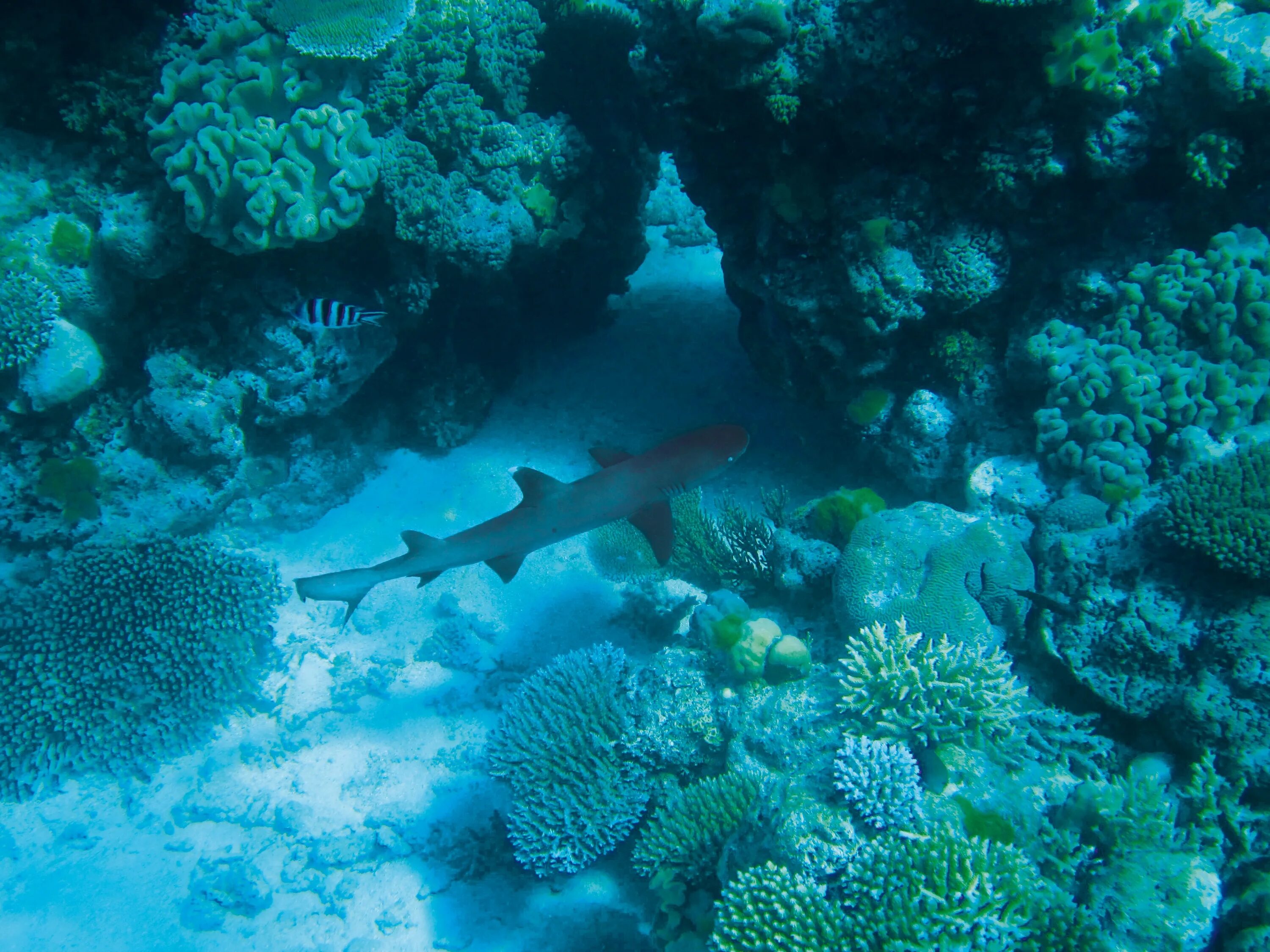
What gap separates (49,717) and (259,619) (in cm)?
191

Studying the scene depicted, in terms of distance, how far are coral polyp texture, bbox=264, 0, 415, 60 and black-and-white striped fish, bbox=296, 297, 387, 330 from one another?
2.31m

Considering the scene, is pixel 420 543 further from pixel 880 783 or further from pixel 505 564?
pixel 880 783

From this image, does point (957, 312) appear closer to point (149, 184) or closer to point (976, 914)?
point (976, 914)

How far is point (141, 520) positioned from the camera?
684cm

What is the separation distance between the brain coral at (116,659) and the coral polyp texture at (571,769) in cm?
327

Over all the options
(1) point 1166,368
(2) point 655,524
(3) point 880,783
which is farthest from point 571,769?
(1) point 1166,368

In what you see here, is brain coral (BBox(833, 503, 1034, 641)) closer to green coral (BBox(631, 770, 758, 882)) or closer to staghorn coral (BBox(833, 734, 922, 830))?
staghorn coral (BBox(833, 734, 922, 830))

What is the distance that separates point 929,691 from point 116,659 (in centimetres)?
734

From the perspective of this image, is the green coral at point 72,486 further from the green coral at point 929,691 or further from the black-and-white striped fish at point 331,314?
the green coral at point 929,691

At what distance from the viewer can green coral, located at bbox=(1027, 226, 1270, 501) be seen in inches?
181

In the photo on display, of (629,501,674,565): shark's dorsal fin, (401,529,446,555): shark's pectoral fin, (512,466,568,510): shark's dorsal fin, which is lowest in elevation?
(401,529,446,555): shark's pectoral fin

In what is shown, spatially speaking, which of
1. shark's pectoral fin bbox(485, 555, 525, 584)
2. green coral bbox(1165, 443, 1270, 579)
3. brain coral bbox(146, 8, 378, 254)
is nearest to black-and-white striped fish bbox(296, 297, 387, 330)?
brain coral bbox(146, 8, 378, 254)

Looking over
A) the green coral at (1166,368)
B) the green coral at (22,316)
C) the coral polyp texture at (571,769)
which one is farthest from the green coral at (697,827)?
the green coral at (22,316)

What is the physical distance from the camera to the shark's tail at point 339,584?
427 cm
